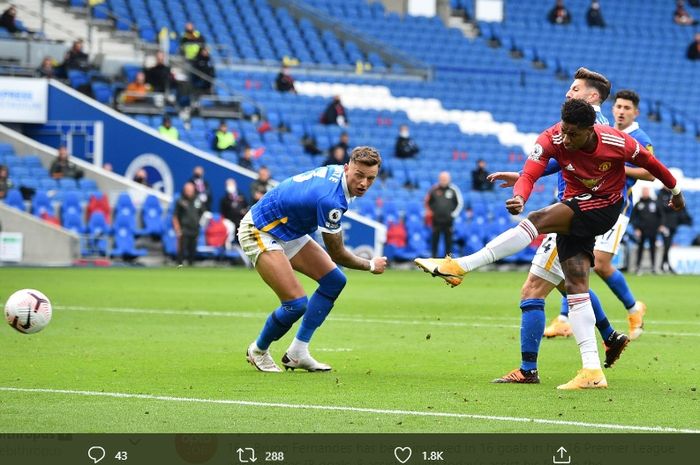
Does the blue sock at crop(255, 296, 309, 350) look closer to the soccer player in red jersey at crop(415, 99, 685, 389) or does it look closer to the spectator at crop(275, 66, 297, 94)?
the soccer player in red jersey at crop(415, 99, 685, 389)

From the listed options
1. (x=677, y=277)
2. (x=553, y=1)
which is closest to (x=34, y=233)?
(x=677, y=277)

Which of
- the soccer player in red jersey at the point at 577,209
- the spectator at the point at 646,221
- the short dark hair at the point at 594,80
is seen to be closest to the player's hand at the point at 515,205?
the soccer player in red jersey at the point at 577,209

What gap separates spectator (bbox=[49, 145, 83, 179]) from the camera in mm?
30734

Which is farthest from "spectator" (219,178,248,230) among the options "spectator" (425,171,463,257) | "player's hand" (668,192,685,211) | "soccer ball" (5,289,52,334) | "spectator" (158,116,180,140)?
"player's hand" (668,192,685,211)

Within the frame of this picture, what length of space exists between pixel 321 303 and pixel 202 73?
81.2 ft

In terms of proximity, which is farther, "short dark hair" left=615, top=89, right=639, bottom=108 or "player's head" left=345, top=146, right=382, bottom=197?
"short dark hair" left=615, top=89, right=639, bottom=108

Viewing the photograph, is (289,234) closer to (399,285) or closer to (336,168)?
(336,168)

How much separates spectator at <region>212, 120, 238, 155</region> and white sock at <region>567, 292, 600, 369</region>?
23.7 meters

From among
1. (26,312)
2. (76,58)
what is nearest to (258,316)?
(26,312)

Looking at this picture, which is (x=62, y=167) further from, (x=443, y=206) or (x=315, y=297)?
(x=315, y=297)

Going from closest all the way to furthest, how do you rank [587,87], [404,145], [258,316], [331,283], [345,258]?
[345,258], [587,87], [331,283], [258,316], [404,145]

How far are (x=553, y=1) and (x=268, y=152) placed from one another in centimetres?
1761

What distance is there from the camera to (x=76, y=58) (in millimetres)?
33219

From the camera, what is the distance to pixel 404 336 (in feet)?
48.6
